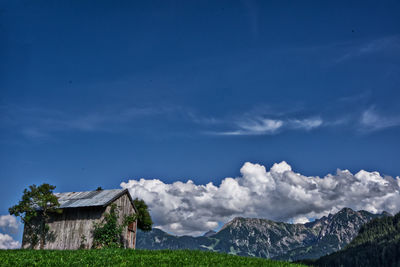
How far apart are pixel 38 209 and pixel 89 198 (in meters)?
6.19

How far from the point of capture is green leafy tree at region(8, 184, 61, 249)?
41344mm

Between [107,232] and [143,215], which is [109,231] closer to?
[107,232]

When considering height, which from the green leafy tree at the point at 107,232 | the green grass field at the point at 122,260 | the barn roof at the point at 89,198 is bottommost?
the green grass field at the point at 122,260

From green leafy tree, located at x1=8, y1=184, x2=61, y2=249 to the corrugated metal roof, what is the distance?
5.37 ft

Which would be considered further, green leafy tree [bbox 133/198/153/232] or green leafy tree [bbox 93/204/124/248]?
green leafy tree [bbox 133/198/153/232]

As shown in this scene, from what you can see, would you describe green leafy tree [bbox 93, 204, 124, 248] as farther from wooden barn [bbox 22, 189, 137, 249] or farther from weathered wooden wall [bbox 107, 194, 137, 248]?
weathered wooden wall [bbox 107, 194, 137, 248]

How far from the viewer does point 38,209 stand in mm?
42531

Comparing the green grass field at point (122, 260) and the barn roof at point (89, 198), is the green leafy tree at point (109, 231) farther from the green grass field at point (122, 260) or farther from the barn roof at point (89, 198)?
the green grass field at point (122, 260)

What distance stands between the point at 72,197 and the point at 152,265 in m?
27.7

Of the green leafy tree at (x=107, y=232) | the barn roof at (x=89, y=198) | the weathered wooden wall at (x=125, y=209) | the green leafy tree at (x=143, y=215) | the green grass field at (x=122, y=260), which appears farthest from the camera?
the green leafy tree at (x=143, y=215)

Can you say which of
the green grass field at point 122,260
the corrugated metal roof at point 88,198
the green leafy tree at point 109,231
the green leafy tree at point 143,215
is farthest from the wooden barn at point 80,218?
the green grass field at point 122,260

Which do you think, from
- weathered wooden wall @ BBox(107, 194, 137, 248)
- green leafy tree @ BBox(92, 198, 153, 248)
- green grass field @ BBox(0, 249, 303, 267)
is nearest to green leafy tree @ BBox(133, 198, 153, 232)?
weathered wooden wall @ BBox(107, 194, 137, 248)

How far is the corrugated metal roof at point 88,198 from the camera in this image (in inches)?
1580

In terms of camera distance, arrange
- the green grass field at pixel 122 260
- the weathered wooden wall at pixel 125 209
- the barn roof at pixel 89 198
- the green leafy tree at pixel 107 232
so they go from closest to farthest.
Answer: the green grass field at pixel 122 260 → the green leafy tree at pixel 107 232 → the barn roof at pixel 89 198 → the weathered wooden wall at pixel 125 209
